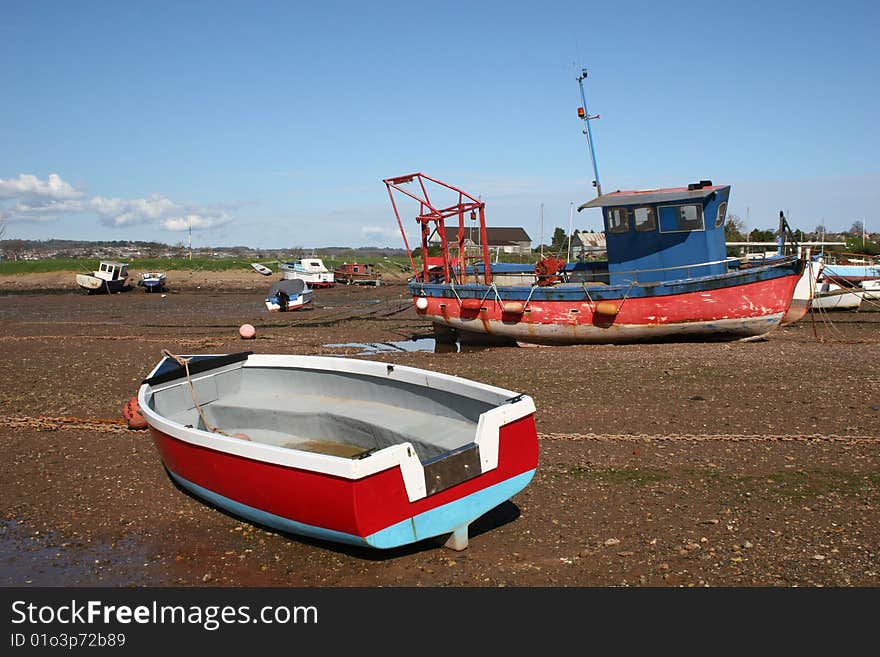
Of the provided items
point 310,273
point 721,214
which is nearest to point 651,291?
point 721,214

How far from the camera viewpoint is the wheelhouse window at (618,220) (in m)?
17.7

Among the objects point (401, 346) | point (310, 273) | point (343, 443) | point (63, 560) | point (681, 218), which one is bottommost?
Result: point (63, 560)

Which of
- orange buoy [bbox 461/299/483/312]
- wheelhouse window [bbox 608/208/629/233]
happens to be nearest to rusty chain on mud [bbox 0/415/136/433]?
orange buoy [bbox 461/299/483/312]

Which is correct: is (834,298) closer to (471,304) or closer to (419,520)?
(471,304)

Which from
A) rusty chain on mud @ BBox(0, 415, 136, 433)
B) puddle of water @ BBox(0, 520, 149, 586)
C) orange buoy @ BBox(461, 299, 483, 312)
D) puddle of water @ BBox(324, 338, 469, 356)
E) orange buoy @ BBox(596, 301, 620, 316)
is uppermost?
orange buoy @ BBox(461, 299, 483, 312)

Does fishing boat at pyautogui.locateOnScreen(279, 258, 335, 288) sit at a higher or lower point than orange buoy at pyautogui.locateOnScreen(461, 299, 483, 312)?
higher

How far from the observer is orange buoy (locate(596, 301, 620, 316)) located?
55.4 feet

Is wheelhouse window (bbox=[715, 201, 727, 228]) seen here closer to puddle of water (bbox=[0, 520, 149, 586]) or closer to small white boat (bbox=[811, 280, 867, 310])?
small white boat (bbox=[811, 280, 867, 310])

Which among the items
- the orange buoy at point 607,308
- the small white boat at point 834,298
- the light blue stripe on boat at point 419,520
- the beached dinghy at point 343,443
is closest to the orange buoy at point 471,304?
the orange buoy at point 607,308

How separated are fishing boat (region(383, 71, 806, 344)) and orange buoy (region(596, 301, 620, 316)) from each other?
23mm

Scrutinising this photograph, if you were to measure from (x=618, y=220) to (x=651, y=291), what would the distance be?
2.18 metres

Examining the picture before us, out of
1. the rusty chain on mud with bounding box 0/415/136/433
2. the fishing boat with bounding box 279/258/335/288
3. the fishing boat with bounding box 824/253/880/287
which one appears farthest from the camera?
the fishing boat with bounding box 279/258/335/288

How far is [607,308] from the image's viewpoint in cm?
1695
